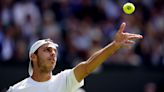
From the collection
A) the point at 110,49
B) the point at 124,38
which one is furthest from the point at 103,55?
the point at 124,38

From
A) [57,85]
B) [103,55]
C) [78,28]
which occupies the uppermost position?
[103,55]

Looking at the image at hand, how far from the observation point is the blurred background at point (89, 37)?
46.7ft

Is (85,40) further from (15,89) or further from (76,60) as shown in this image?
(15,89)

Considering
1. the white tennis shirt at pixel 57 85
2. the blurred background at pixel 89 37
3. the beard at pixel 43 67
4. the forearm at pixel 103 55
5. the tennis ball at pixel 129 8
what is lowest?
the blurred background at pixel 89 37

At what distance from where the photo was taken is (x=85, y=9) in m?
16.5

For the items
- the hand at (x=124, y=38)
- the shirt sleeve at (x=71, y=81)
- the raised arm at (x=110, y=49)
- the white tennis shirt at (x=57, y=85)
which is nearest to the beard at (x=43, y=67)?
the white tennis shirt at (x=57, y=85)

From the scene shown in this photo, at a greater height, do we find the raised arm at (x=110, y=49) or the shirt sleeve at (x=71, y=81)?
the raised arm at (x=110, y=49)

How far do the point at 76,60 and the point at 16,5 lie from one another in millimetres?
2312

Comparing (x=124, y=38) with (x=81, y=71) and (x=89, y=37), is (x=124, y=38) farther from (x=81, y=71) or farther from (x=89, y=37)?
(x=89, y=37)

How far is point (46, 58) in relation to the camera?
7945 mm

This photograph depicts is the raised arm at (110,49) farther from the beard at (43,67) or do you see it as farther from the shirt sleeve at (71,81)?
the beard at (43,67)

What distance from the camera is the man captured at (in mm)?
7523

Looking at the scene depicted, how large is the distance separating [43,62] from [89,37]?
739cm

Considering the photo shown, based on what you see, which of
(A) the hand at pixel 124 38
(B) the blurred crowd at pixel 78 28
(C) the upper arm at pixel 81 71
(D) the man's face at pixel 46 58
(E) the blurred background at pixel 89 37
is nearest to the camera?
(A) the hand at pixel 124 38
